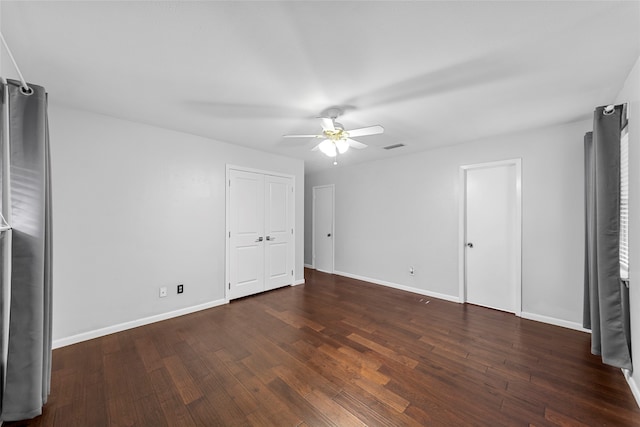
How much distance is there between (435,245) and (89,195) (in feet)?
15.4

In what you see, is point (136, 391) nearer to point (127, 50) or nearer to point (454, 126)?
point (127, 50)

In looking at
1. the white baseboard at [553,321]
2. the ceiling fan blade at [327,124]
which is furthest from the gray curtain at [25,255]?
the white baseboard at [553,321]

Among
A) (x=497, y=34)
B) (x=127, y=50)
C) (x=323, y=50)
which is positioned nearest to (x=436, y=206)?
(x=497, y=34)

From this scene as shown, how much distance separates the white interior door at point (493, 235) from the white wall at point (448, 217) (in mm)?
132

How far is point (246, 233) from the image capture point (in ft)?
13.5

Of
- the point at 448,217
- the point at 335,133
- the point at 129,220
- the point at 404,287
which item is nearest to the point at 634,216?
the point at 448,217

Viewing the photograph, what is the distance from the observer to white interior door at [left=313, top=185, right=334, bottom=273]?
589cm

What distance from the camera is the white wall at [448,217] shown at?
3039mm

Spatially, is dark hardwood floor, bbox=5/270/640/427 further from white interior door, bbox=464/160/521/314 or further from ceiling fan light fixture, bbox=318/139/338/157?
ceiling fan light fixture, bbox=318/139/338/157

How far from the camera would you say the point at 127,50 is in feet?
5.59

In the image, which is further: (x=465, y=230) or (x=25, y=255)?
(x=465, y=230)

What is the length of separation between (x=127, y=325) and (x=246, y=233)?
1857mm

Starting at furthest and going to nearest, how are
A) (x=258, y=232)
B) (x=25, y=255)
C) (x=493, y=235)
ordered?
(x=258, y=232) → (x=493, y=235) → (x=25, y=255)

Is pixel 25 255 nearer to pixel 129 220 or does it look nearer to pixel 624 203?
pixel 129 220
